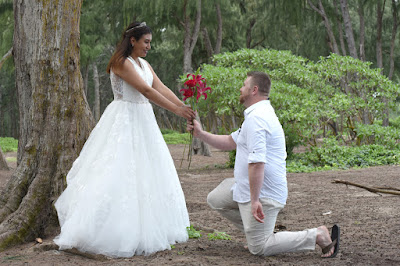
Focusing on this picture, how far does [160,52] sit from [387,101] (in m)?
18.2

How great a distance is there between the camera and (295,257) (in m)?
3.80

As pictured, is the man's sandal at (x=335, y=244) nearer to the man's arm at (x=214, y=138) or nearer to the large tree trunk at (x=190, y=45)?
the man's arm at (x=214, y=138)

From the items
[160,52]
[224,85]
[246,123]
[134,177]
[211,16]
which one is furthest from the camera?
[160,52]

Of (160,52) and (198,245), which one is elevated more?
(160,52)

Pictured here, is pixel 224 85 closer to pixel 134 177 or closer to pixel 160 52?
pixel 134 177

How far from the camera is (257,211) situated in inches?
139

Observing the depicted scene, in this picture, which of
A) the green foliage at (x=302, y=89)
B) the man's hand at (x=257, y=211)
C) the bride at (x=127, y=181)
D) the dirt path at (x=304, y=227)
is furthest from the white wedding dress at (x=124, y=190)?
the green foliage at (x=302, y=89)

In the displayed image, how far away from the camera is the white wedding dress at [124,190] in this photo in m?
3.74

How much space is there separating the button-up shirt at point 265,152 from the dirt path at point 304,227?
1.59 feet

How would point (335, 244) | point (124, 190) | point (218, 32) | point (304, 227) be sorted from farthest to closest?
point (218, 32) < point (304, 227) < point (124, 190) < point (335, 244)

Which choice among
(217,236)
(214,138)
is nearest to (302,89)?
(217,236)

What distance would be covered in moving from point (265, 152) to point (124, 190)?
1098 mm

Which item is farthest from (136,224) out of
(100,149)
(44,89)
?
(44,89)

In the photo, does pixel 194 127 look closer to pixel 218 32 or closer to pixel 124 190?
pixel 124 190
